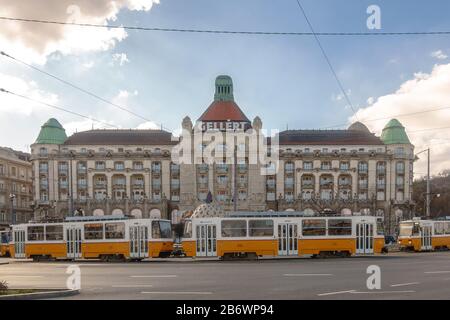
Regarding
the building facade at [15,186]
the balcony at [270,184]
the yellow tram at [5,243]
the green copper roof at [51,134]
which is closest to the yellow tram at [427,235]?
the yellow tram at [5,243]

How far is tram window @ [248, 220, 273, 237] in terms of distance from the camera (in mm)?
28297

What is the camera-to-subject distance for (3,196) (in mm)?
79875

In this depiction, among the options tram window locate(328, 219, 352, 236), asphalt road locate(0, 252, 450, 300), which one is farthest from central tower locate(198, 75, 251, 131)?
asphalt road locate(0, 252, 450, 300)

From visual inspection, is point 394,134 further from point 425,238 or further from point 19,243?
point 19,243

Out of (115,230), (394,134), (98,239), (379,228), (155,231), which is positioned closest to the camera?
(379,228)

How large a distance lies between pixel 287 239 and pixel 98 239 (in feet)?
43.6

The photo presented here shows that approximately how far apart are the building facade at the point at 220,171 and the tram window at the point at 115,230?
49061 mm

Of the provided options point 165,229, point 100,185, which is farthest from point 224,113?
point 165,229

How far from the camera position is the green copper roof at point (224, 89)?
87000 mm

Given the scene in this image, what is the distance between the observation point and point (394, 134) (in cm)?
8356
